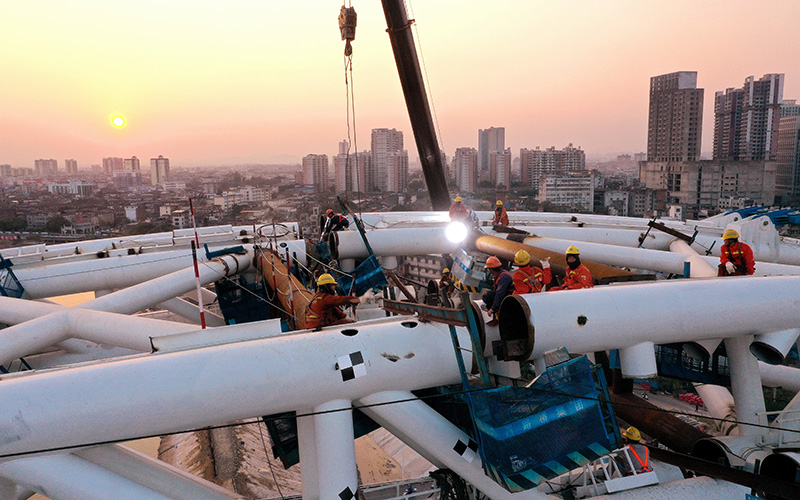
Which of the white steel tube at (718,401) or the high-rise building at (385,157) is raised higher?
the high-rise building at (385,157)

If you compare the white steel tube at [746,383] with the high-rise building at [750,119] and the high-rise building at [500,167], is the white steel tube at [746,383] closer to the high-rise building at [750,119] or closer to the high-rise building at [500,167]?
the high-rise building at [500,167]

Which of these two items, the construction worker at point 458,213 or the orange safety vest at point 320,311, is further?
the construction worker at point 458,213

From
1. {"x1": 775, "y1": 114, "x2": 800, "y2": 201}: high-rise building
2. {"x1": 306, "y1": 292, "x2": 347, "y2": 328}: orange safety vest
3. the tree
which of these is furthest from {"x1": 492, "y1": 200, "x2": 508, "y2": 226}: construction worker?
{"x1": 775, "y1": 114, "x2": 800, "y2": 201}: high-rise building

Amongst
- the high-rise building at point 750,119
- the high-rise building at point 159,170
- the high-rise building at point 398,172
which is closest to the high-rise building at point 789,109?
the high-rise building at point 750,119

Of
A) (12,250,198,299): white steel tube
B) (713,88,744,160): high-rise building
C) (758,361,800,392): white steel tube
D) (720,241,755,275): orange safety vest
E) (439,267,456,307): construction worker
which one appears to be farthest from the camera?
(713,88,744,160): high-rise building

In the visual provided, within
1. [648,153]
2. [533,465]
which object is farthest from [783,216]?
[648,153]

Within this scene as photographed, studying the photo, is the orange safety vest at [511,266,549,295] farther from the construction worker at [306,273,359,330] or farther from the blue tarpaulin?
the blue tarpaulin

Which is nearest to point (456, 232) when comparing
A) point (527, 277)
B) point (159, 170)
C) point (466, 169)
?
point (527, 277)
